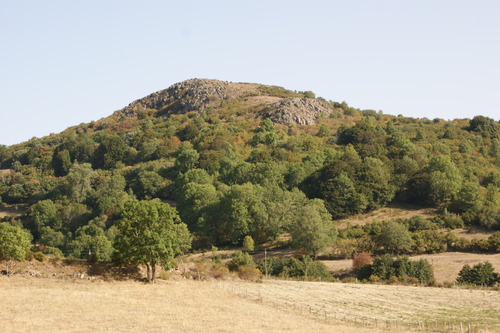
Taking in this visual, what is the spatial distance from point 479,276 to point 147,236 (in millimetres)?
41787

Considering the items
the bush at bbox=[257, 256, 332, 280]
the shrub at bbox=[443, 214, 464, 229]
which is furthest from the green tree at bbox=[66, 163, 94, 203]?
the shrub at bbox=[443, 214, 464, 229]

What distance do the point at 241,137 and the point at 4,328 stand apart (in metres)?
127

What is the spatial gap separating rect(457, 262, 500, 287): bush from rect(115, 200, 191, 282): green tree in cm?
3681

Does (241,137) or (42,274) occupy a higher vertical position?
(241,137)

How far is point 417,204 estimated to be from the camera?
391 feet

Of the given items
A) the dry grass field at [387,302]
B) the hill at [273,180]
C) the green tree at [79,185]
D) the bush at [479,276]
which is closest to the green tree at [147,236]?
the dry grass field at [387,302]

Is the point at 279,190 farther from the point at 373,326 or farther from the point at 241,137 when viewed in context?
the point at 373,326

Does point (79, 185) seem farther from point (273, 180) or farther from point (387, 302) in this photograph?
point (387, 302)

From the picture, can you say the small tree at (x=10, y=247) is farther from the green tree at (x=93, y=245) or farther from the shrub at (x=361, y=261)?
the shrub at (x=361, y=261)

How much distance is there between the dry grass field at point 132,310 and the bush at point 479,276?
32.0 meters

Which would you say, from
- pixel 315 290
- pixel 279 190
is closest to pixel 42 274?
pixel 315 290

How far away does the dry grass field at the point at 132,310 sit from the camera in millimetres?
44344

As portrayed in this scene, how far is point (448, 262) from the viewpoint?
278ft

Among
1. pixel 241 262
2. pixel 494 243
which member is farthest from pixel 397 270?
pixel 241 262
